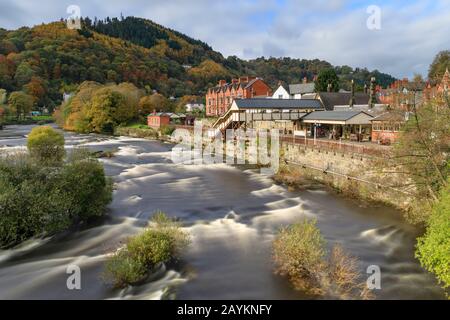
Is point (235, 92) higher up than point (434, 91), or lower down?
higher up

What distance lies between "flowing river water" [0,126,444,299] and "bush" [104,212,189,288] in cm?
41

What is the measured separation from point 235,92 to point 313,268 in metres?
56.8

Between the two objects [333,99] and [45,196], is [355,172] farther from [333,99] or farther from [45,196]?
[333,99]

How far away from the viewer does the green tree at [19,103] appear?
9434 centimetres

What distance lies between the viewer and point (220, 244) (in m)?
16.7

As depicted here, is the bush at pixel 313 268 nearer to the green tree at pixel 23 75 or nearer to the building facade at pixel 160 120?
the building facade at pixel 160 120

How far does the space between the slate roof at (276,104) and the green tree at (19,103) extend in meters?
80.6

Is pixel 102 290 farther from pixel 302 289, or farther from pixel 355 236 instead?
pixel 355 236

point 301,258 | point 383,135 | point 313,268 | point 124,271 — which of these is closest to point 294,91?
point 383,135

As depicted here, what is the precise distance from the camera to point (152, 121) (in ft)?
225

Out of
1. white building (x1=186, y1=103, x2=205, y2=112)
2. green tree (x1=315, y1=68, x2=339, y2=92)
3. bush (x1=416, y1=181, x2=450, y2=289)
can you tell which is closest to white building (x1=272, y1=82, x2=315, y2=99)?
green tree (x1=315, y1=68, x2=339, y2=92)

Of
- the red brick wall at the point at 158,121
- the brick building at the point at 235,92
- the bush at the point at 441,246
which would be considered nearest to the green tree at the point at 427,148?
the bush at the point at 441,246

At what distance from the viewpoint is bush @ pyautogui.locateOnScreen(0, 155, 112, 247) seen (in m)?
16.1
